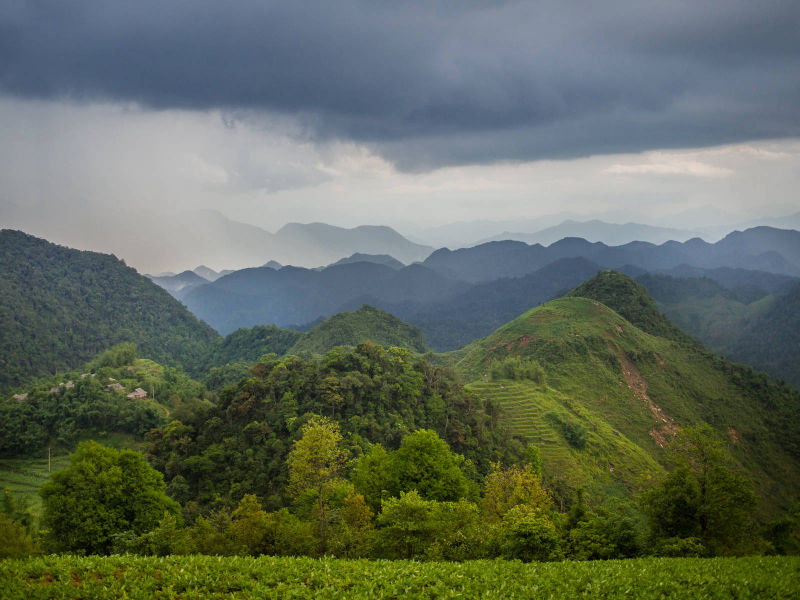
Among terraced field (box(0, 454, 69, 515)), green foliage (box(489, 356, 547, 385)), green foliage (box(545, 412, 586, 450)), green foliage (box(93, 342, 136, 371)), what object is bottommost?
terraced field (box(0, 454, 69, 515))

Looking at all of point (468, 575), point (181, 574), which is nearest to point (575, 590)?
point (468, 575)

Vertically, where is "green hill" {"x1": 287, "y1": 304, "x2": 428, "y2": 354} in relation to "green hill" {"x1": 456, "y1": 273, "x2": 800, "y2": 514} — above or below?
above

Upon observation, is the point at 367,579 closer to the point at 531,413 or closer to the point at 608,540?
the point at 608,540

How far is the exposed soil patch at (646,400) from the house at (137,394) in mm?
85825

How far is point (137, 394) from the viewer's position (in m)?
73.6

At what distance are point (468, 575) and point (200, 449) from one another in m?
32.4

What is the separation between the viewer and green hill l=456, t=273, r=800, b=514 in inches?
2238

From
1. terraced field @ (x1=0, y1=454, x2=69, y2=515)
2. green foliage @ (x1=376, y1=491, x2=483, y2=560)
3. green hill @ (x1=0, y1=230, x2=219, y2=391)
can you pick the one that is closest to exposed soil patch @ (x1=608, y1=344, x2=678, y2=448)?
green foliage @ (x1=376, y1=491, x2=483, y2=560)

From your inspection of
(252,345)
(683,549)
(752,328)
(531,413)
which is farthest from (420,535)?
(752,328)

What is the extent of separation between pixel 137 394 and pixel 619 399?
84.3m

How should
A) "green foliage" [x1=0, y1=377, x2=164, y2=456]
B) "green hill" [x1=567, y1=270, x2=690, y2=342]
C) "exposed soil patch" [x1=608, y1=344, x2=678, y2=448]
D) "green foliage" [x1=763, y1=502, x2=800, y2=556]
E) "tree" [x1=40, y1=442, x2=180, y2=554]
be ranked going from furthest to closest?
"green hill" [x1=567, y1=270, x2=690, y2=342]
"exposed soil patch" [x1=608, y1=344, x2=678, y2=448]
"green foliage" [x1=0, y1=377, x2=164, y2=456]
"green foliage" [x1=763, y1=502, x2=800, y2=556]
"tree" [x1=40, y1=442, x2=180, y2=554]

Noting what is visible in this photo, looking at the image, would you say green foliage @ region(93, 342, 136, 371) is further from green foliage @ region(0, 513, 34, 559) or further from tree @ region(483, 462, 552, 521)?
tree @ region(483, 462, 552, 521)

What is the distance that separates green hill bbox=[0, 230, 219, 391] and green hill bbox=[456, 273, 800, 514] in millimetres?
99139

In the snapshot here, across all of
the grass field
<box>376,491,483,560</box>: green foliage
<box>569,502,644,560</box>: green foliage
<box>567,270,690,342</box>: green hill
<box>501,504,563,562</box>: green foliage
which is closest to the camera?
<box>501,504,563,562</box>: green foliage
